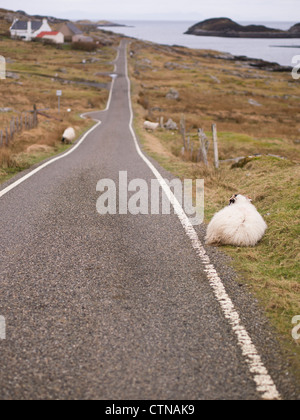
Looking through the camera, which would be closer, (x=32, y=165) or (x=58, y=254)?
(x=58, y=254)

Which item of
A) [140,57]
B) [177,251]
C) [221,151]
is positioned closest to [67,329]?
[177,251]

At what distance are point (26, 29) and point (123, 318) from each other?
122 meters

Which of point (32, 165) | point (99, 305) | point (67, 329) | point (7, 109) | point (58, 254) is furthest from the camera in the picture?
point (7, 109)

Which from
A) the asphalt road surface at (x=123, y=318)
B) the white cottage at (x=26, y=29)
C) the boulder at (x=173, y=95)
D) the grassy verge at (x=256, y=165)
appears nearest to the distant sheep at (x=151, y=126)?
the grassy verge at (x=256, y=165)

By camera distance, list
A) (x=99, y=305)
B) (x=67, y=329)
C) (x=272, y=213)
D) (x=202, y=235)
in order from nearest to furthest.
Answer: (x=67, y=329) < (x=99, y=305) < (x=202, y=235) < (x=272, y=213)

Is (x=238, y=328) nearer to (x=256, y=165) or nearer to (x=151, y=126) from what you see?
(x=256, y=165)

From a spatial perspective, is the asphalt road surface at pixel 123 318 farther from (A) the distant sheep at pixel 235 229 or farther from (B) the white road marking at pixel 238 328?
(A) the distant sheep at pixel 235 229

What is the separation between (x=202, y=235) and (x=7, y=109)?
1175 inches

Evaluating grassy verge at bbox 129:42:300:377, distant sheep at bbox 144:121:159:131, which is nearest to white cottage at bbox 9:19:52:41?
grassy verge at bbox 129:42:300:377

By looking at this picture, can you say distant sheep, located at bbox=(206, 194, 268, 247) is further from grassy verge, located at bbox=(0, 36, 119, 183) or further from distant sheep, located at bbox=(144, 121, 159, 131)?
distant sheep, located at bbox=(144, 121, 159, 131)

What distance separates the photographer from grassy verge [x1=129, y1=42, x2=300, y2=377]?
476 cm

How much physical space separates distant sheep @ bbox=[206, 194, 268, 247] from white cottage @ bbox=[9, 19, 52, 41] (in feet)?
387

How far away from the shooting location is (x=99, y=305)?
4137 mm
